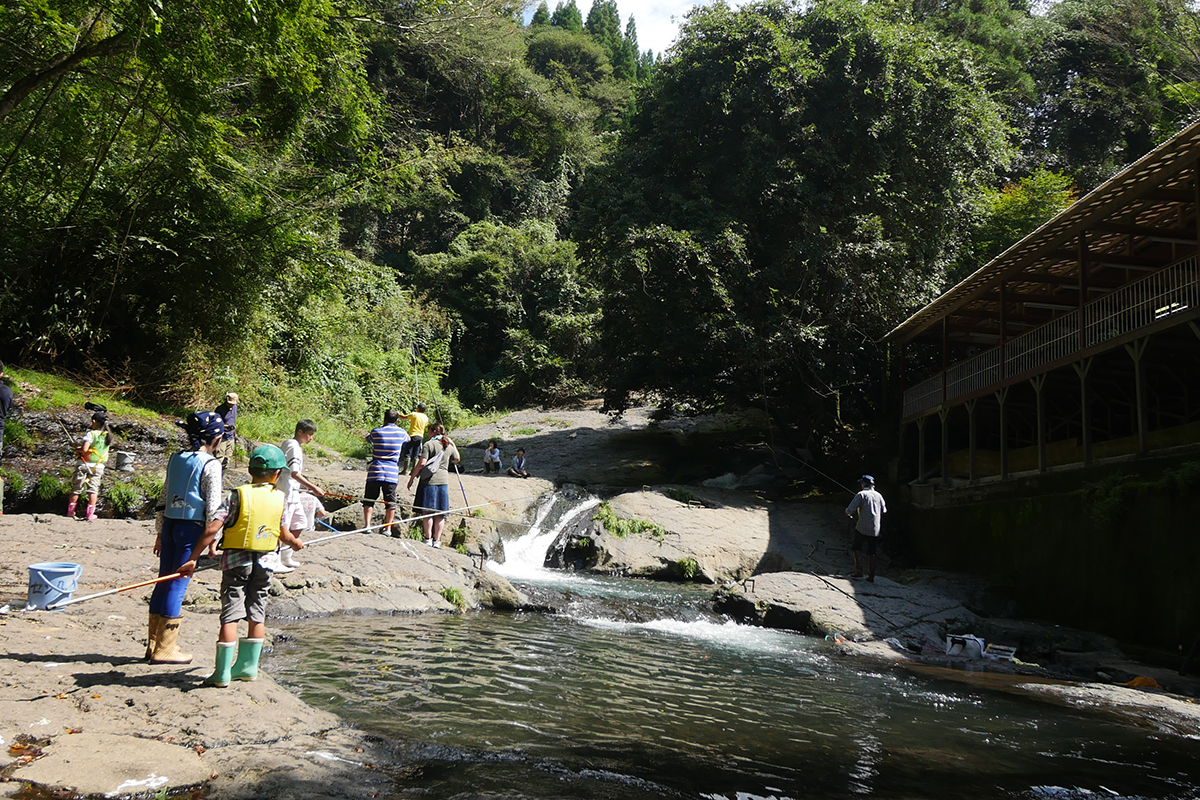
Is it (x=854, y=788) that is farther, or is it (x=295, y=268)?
(x=295, y=268)

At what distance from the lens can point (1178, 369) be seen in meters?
17.0

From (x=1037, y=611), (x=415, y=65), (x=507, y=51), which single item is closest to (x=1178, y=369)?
(x=1037, y=611)

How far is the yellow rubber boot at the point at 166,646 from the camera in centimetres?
531

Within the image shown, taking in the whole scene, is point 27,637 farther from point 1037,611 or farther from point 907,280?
point 907,280

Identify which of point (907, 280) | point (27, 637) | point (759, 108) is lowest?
point (27, 637)

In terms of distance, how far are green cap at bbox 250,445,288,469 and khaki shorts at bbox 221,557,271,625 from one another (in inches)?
24.4

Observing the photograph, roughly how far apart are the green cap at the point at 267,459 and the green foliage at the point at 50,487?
977cm

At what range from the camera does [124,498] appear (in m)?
13.0

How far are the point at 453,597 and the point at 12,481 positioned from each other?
7.83 meters

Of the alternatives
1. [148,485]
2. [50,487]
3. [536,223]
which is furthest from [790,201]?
[536,223]

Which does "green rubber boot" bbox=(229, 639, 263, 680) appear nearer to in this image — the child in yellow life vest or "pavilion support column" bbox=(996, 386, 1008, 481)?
the child in yellow life vest

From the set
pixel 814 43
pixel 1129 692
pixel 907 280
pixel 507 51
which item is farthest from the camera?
pixel 507 51

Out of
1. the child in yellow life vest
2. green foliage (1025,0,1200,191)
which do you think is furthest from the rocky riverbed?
green foliage (1025,0,1200,191)

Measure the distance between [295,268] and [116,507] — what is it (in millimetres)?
7905
